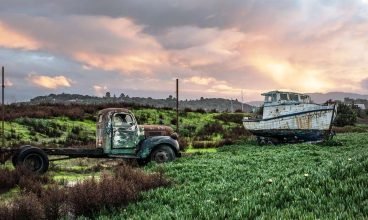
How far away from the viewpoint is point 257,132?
3922 centimetres

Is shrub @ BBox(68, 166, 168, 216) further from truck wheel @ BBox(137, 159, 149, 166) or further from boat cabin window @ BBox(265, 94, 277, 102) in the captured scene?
boat cabin window @ BBox(265, 94, 277, 102)

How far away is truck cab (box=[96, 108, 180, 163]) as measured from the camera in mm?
21812

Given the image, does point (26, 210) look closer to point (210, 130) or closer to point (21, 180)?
point (21, 180)

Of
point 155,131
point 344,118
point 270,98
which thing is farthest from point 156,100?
point 155,131

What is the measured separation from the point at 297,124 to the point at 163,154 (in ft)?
62.3

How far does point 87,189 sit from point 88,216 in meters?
0.81

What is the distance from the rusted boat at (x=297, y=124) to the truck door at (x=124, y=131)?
16667 mm

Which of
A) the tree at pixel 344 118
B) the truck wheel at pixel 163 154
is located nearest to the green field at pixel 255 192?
the truck wheel at pixel 163 154

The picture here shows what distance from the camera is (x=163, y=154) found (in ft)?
73.2

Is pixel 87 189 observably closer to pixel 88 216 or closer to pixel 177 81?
pixel 88 216

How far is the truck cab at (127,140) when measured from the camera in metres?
21.8

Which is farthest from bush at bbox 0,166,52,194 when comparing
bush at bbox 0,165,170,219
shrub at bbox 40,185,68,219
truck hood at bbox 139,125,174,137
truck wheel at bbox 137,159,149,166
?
truck hood at bbox 139,125,174,137

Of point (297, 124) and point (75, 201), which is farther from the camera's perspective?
point (297, 124)

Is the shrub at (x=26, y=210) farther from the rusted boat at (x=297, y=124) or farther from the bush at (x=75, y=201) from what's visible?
the rusted boat at (x=297, y=124)
